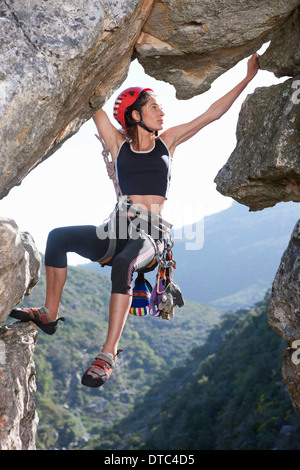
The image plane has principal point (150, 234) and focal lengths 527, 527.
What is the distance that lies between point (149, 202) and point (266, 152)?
1285 mm

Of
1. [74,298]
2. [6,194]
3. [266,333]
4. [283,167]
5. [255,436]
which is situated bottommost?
[6,194]

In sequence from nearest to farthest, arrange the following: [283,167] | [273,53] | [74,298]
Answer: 1. [283,167]
2. [273,53]
3. [74,298]

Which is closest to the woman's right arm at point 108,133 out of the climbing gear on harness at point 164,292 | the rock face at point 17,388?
the climbing gear on harness at point 164,292

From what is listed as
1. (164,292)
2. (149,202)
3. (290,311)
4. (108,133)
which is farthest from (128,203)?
(290,311)

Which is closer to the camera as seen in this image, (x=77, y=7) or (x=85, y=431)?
(x=77, y=7)

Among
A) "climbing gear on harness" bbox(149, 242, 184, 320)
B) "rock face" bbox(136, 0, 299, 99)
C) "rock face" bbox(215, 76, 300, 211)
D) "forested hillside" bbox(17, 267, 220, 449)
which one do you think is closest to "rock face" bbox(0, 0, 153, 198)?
"rock face" bbox(136, 0, 299, 99)

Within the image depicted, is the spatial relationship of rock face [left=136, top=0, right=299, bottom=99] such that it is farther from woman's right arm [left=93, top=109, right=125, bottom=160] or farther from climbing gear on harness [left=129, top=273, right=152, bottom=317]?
climbing gear on harness [left=129, top=273, right=152, bottom=317]

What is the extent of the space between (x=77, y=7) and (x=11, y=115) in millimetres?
1085

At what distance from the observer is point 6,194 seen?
425 cm

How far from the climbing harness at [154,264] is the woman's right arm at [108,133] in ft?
1.28

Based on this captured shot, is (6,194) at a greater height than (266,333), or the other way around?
(266,333)

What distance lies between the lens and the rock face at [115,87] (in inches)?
157
